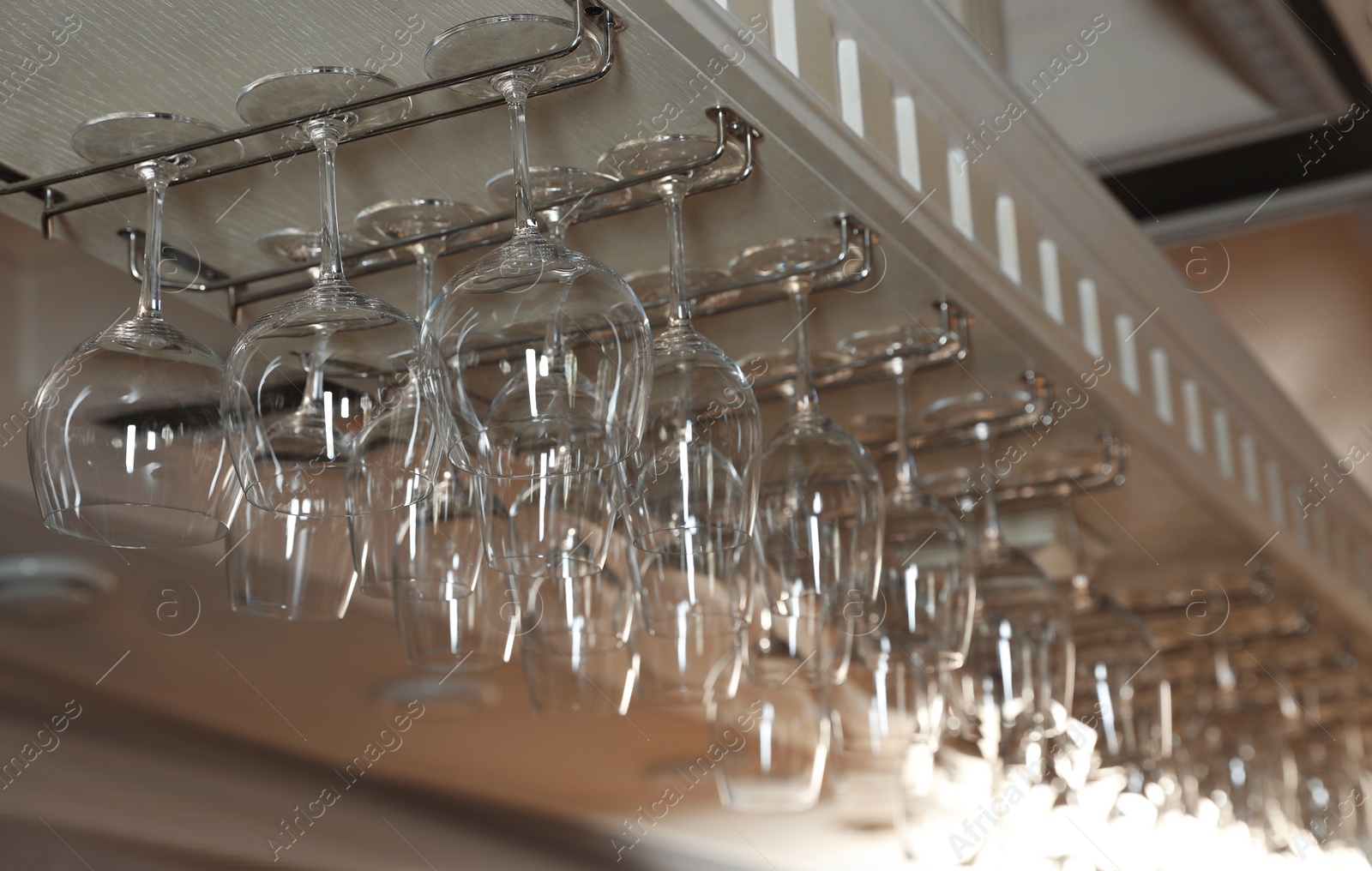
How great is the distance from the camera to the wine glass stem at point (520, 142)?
1.81 feet

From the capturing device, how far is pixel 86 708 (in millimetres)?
1083

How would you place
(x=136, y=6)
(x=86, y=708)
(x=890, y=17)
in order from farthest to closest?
(x=86, y=708) → (x=890, y=17) → (x=136, y=6)

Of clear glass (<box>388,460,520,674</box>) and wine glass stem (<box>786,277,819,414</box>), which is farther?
wine glass stem (<box>786,277,819,414</box>)

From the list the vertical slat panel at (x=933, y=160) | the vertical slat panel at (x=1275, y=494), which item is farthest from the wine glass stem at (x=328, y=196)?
the vertical slat panel at (x=1275, y=494)

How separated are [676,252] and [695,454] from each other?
0.11 metres

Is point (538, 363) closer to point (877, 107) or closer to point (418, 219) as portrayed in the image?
point (418, 219)

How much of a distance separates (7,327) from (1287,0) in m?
1.67

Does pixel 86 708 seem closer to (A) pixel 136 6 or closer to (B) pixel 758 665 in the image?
(B) pixel 758 665

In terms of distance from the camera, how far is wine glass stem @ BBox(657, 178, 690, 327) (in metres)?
0.65

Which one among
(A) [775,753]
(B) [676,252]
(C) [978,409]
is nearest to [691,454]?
(B) [676,252]

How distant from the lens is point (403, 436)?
0.56 meters

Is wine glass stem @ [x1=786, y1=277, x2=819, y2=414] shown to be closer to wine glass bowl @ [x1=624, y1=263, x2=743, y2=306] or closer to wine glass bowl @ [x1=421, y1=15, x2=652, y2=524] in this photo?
wine glass bowl @ [x1=624, y1=263, x2=743, y2=306]

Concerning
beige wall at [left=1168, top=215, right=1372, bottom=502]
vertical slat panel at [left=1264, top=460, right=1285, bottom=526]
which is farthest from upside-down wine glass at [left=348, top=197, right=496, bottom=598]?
beige wall at [left=1168, top=215, right=1372, bottom=502]

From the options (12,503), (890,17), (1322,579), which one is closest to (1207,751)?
(1322,579)
